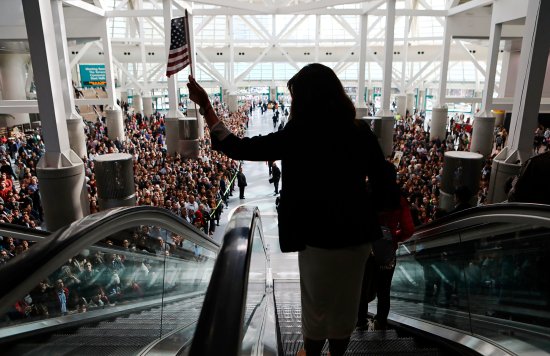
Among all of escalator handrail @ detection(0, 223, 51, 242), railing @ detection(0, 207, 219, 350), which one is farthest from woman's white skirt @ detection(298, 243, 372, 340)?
escalator handrail @ detection(0, 223, 51, 242)

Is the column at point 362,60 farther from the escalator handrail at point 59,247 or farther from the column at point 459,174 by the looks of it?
the escalator handrail at point 59,247

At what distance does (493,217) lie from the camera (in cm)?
306

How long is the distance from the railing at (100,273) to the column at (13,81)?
27.3m

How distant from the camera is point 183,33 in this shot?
620 cm

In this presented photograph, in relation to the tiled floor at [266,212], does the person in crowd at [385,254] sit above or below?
above

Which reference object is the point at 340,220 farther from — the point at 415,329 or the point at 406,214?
the point at 415,329

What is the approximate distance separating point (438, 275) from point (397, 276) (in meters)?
1.16

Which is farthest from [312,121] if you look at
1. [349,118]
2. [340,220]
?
[340,220]

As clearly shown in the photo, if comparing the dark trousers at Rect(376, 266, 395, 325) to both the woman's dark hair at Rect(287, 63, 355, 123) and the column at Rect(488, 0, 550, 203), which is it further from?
the column at Rect(488, 0, 550, 203)

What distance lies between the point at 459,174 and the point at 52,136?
11257 mm

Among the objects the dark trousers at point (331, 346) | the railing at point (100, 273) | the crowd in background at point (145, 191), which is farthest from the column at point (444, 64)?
the dark trousers at point (331, 346)

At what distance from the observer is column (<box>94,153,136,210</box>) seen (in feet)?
38.7

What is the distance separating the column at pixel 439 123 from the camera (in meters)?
23.9

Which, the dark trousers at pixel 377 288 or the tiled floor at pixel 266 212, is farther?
the tiled floor at pixel 266 212
